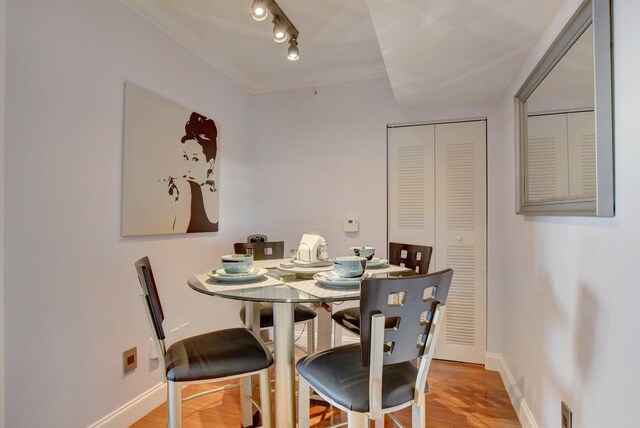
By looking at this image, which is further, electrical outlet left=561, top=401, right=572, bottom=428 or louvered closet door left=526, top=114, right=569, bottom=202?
louvered closet door left=526, top=114, right=569, bottom=202

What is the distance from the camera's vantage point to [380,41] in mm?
1759

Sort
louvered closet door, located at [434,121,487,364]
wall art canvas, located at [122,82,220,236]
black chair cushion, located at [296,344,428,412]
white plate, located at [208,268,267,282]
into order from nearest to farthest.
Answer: black chair cushion, located at [296,344,428,412] → white plate, located at [208,268,267,282] → wall art canvas, located at [122,82,220,236] → louvered closet door, located at [434,121,487,364]

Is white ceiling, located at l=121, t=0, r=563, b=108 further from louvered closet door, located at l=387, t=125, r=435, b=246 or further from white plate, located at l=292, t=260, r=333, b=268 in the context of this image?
white plate, located at l=292, t=260, r=333, b=268

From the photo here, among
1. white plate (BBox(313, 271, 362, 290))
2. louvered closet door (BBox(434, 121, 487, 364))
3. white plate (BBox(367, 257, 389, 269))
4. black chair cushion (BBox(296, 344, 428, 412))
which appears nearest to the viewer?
black chair cushion (BBox(296, 344, 428, 412))

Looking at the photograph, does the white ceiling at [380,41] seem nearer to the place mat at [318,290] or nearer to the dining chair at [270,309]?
the place mat at [318,290]

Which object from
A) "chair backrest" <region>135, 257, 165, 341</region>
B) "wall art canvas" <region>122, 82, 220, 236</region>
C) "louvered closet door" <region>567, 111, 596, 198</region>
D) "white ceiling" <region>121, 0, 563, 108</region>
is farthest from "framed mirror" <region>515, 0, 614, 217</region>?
"wall art canvas" <region>122, 82, 220, 236</region>

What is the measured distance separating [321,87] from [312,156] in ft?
2.05

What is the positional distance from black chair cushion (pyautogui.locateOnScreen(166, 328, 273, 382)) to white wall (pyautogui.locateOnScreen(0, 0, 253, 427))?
569mm

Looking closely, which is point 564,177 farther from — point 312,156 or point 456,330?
point 312,156

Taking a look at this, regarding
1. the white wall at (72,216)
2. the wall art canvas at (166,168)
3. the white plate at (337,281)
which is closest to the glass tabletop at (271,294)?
the white plate at (337,281)

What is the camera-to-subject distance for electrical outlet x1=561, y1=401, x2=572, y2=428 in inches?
50.1

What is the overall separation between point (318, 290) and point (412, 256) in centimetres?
102

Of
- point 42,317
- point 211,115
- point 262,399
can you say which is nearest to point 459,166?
point 211,115

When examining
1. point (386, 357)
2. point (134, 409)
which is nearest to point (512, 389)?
point (386, 357)
